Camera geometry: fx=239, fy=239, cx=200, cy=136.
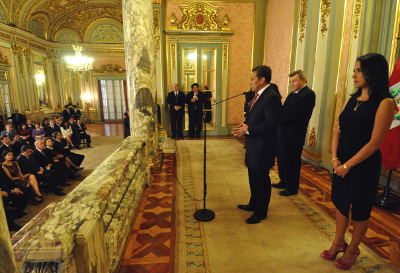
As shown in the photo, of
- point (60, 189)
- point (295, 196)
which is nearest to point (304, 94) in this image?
point (295, 196)

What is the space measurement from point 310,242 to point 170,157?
342 cm

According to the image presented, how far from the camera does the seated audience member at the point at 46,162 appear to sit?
445cm

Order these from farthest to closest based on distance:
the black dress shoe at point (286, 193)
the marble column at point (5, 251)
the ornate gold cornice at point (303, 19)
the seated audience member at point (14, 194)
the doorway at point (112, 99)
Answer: the doorway at point (112, 99)
the ornate gold cornice at point (303, 19)
the seated audience member at point (14, 194)
the black dress shoe at point (286, 193)
the marble column at point (5, 251)

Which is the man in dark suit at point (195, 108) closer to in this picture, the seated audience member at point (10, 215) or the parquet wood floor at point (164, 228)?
the parquet wood floor at point (164, 228)

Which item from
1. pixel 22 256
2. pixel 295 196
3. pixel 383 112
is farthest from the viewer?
pixel 295 196

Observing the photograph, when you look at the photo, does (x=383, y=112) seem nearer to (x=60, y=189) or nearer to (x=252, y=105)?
(x=252, y=105)

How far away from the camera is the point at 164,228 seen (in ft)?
8.23

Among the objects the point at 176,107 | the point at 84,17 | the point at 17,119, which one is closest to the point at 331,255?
the point at 176,107

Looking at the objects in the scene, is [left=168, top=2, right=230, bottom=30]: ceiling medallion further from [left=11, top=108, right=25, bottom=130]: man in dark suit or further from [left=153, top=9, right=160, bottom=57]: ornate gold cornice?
[left=11, top=108, right=25, bottom=130]: man in dark suit

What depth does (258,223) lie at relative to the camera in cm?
258

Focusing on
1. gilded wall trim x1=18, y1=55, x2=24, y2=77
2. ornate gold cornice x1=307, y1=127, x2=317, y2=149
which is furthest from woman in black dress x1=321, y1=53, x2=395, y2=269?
gilded wall trim x1=18, y1=55, x2=24, y2=77

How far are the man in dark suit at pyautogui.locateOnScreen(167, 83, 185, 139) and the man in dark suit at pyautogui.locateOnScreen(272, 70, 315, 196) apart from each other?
4.23m

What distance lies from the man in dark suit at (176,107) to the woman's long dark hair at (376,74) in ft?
18.4

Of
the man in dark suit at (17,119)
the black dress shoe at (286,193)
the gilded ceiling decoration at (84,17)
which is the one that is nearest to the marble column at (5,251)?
the black dress shoe at (286,193)
